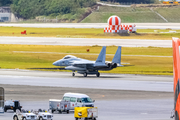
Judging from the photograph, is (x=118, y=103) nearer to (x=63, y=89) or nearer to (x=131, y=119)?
(x=131, y=119)

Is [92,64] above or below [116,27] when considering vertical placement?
below

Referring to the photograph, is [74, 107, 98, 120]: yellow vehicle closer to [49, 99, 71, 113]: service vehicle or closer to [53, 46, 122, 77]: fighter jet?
[49, 99, 71, 113]: service vehicle

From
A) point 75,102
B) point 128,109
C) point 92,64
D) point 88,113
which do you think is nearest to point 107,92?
point 128,109

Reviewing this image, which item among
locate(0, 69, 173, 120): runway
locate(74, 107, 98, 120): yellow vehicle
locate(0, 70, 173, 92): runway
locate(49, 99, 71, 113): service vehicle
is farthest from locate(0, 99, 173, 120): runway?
locate(0, 70, 173, 92): runway

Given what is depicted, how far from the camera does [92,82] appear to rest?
5569 centimetres

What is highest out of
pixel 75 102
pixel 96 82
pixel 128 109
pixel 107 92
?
pixel 75 102

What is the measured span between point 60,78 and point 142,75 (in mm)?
15266

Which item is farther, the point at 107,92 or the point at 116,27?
the point at 116,27

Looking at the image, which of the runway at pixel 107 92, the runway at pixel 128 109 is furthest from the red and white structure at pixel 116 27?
the runway at pixel 128 109

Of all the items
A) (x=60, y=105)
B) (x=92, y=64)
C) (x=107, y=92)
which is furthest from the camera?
(x=92, y=64)

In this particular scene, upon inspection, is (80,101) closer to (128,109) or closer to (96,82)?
(128,109)

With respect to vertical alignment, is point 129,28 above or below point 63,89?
above

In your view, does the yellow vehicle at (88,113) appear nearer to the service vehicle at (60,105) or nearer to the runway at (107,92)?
the runway at (107,92)

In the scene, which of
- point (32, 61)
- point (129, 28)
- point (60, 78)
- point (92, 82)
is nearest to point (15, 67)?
point (32, 61)
